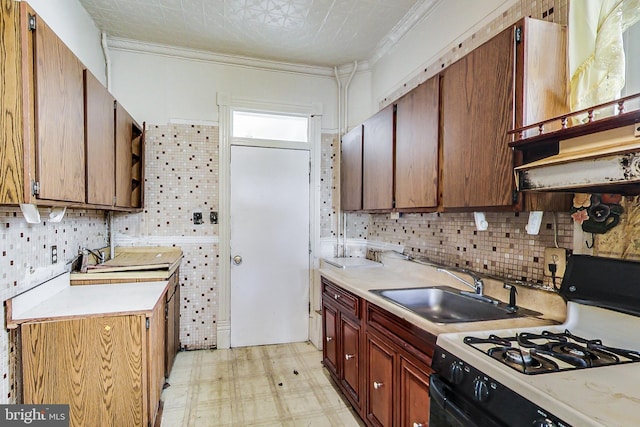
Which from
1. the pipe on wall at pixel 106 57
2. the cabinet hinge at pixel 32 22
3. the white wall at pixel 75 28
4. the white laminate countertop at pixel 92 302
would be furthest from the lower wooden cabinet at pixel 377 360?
the pipe on wall at pixel 106 57

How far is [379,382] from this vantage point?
1883mm

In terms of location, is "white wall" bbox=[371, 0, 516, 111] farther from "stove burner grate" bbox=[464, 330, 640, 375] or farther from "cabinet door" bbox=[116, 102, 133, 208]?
"cabinet door" bbox=[116, 102, 133, 208]

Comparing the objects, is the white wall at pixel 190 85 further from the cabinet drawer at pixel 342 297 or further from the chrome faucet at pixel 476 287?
the chrome faucet at pixel 476 287

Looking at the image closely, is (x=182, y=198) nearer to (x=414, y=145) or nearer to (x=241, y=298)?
(x=241, y=298)

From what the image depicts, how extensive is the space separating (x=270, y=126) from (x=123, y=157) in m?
1.49

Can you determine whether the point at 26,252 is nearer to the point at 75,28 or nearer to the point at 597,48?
the point at 75,28

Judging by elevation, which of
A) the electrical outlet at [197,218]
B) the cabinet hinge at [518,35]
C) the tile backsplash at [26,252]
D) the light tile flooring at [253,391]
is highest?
the cabinet hinge at [518,35]

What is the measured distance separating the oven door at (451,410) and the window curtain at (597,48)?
116cm

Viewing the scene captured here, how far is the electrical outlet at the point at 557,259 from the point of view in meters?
1.45

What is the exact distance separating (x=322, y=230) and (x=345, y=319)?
4.41ft

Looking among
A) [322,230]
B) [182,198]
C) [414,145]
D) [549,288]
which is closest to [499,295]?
[549,288]

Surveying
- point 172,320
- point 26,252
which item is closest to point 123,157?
point 26,252

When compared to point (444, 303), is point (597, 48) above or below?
above

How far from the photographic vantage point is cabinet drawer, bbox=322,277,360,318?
219 centimetres
